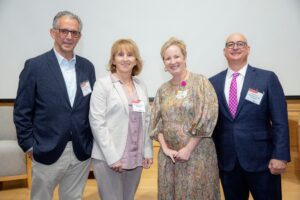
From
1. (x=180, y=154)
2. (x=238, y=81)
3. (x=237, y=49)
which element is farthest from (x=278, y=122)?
(x=180, y=154)

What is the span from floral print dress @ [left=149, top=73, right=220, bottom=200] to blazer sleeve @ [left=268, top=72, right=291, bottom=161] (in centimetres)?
37

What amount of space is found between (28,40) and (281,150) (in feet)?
12.3

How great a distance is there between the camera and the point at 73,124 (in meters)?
2.00

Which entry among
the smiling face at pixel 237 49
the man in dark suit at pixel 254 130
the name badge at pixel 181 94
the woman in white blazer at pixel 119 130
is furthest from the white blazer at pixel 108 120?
the smiling face at pixel 237 49

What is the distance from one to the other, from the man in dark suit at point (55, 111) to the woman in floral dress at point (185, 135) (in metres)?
0.53

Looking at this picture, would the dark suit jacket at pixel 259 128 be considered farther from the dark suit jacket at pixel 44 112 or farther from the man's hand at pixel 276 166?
the dark suit jacket at pixel 44 112

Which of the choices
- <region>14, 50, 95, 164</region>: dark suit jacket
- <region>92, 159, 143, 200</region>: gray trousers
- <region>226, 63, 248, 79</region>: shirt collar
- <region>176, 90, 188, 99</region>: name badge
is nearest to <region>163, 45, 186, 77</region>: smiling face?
<region>176, 90, 188, 99</region>: name badge

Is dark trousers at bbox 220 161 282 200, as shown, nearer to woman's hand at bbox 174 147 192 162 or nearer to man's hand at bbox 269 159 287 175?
man's hand at bbox 269 159 287 175

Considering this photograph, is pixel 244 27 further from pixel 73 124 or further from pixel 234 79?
pixel 73 124

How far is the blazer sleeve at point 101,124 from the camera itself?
1985 millimetres

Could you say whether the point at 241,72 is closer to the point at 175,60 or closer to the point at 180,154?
the point at 175,60

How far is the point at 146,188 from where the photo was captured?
3.60 meters

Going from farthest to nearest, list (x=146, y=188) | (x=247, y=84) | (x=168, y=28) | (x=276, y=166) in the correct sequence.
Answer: (x=168, y=28) → (x=146, y=188) → (x=247, y=84) → (x=276, y=166)

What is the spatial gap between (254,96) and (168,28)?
249 centimetres
